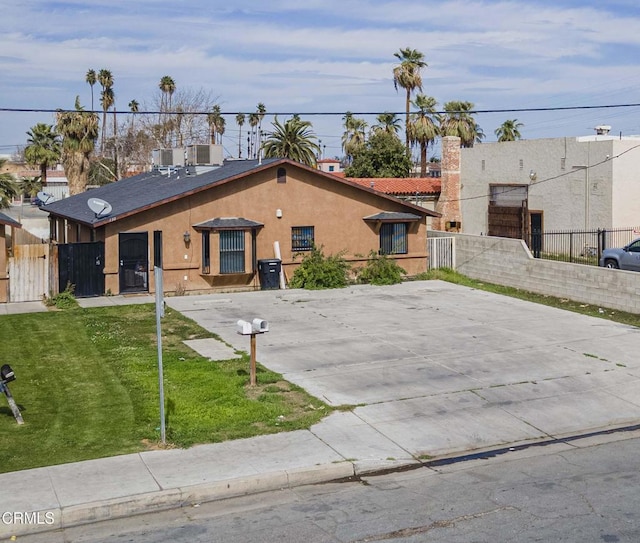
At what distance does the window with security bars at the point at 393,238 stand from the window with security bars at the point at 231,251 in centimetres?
540

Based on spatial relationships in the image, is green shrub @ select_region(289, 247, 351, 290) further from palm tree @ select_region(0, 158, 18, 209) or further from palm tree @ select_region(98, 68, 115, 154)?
palm tree @ select_region(98, 68, 115, 154)

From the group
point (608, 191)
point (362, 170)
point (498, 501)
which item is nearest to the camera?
point (498, 501)

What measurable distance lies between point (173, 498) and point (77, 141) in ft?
155

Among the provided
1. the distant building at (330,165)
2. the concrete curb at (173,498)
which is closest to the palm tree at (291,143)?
the concrete curb at (173,498)

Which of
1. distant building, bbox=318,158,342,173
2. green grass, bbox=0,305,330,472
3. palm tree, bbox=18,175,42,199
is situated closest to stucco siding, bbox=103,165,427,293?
green grass, bbox=0,305,330,472

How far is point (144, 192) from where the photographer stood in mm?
30516

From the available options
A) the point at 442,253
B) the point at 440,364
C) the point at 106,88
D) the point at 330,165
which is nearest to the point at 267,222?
the point at 442,253

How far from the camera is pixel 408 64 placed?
67.9m

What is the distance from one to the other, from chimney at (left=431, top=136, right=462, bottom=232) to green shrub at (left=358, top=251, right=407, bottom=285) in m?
15.0

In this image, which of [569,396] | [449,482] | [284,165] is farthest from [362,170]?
[449,482]

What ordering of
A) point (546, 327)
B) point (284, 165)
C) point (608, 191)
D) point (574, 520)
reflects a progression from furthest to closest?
point (608, 191) → point (284, 165) → point (546, 327) → point (574, 520)

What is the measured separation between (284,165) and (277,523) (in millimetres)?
19911

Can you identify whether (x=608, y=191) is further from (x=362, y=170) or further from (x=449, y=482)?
(x=362, y=170)

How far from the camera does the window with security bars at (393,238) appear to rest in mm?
30719
